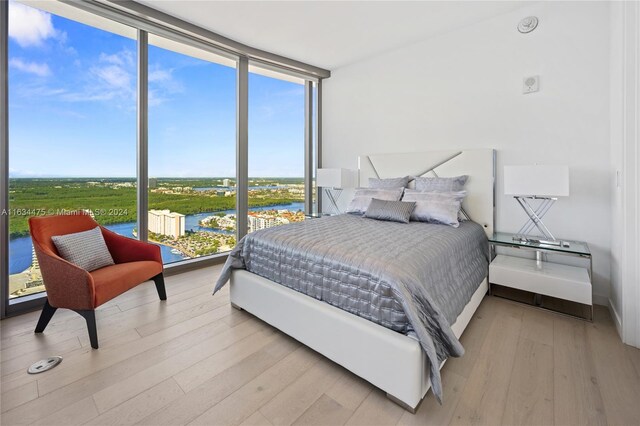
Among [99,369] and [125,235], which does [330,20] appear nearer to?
[125,235]

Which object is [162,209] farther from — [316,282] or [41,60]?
[316,282]

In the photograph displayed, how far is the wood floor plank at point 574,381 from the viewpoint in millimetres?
1316

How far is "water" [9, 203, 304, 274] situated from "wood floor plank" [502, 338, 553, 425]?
9.39ft

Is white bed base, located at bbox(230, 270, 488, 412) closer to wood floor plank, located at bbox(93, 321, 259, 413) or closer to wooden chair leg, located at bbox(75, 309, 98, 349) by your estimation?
wood floor plank, located at bbox(93, 321, 259, 413)

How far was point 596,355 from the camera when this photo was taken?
178cm

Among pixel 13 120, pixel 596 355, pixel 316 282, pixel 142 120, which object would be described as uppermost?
pixel 142 120

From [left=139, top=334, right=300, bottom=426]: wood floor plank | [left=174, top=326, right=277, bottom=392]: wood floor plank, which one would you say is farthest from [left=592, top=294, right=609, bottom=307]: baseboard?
[left=174, top=326, right=277, bottom=392]: wood floor plank

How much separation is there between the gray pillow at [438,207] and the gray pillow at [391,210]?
0.10 m

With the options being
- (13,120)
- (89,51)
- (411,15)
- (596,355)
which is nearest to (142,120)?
(89,51)

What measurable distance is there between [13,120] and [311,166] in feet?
11.6

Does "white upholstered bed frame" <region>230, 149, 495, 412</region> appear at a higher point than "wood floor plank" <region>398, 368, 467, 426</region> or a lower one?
higher

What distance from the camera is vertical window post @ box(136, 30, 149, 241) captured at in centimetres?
304

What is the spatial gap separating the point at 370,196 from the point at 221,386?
2525mm

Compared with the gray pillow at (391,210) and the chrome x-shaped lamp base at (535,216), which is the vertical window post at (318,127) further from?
the chrome x-shaped lamp base at (535,216)
